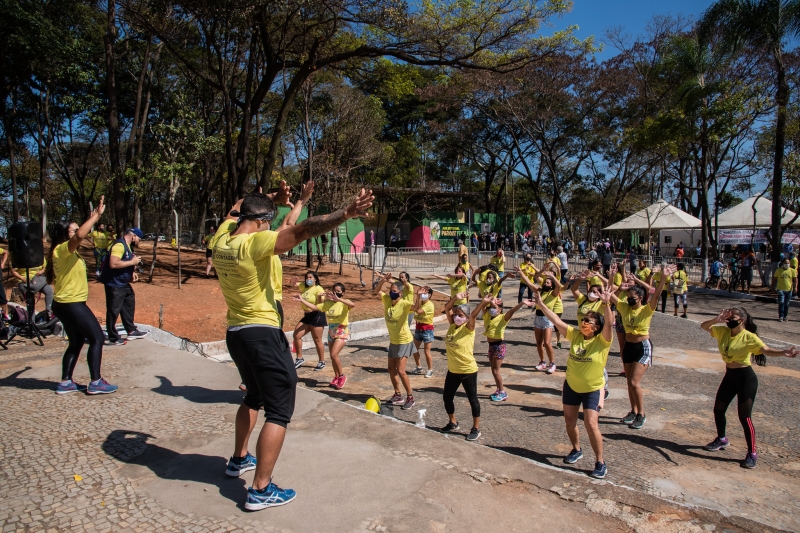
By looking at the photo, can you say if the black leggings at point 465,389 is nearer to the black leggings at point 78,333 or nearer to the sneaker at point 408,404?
the sneaker at point 408,404

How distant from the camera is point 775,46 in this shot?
19609 millimetres

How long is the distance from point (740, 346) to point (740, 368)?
0.81 ft

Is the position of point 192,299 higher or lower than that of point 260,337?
lower

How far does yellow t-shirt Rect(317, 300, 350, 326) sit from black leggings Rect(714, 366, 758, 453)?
511cm

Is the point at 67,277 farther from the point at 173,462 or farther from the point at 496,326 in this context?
the point at 496,326

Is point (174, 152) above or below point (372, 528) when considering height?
above

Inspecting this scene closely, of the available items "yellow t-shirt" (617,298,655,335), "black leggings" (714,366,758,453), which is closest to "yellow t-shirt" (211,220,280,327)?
"black leggings" (714,366,758,453)

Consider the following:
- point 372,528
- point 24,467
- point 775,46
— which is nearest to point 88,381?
point 24,467

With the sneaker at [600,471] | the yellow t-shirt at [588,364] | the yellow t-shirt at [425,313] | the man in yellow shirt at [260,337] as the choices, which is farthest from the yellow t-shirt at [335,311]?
the man in yellow shirt at [260,337]

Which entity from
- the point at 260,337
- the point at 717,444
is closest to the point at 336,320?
the point at 260,337

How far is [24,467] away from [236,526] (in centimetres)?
187

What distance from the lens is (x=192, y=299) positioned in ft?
46.7

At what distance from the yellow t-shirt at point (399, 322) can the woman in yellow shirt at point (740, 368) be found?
3.68 meters

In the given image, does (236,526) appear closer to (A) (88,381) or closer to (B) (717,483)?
(A) (88,381)
